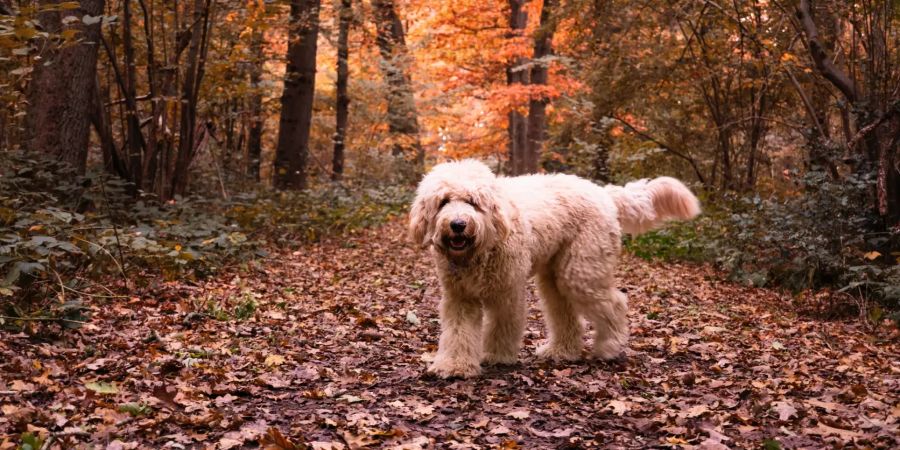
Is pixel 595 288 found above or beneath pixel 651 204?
beneath

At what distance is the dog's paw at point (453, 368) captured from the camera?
5.41 metres

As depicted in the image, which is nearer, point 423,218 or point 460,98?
point 423,218

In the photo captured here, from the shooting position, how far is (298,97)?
15641mm

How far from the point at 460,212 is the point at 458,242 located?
8.7 inches

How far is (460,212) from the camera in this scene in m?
5.16

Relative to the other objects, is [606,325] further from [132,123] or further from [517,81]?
[517,81]

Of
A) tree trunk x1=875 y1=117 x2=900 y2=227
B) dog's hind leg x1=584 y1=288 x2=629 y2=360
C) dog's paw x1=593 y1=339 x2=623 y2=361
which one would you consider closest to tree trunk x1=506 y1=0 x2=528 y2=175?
tree trunk x1=875 y1=117 x2=900 y2=227

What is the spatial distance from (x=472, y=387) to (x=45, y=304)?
339 centimetres

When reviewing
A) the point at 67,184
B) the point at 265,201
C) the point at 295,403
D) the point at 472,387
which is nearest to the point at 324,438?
the point at 295,403

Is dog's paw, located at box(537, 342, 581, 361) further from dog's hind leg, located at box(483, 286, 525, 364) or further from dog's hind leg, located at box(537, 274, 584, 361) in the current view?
dog's hind leg, located at box(483, 286, 525, 364)

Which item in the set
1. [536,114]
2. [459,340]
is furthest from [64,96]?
[536,114]

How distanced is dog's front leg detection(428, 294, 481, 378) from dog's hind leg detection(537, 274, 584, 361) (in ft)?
2.88

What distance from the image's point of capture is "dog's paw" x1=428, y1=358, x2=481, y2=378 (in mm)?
5410

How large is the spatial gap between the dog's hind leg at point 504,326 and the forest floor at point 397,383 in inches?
5.6
